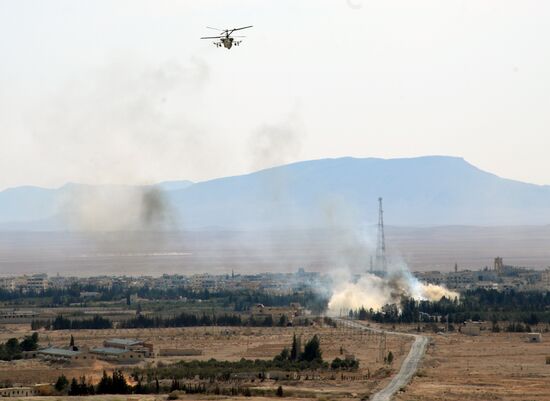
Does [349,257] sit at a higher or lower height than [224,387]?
higher

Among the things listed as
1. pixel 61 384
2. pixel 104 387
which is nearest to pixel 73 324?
pixel 61 384

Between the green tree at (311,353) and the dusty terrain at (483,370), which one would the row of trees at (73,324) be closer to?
the dusty terrain at (483,370)

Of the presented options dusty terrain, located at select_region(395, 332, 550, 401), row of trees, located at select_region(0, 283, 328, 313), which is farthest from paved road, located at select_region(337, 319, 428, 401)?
row of trees, located at select_region(0, 283, 328, 313)

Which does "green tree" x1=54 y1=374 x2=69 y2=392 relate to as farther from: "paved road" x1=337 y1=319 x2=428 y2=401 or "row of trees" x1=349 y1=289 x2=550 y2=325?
"row of trees" x1=349 y1=289 x2=550 y2=325

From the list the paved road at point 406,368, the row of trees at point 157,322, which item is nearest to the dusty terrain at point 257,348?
the paved road at point 406,368

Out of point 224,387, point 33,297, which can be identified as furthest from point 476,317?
point 33,297

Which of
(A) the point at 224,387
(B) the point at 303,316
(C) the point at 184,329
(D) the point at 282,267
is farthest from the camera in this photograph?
(D) the point at 282,267

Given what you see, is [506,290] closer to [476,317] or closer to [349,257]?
[476,317]
